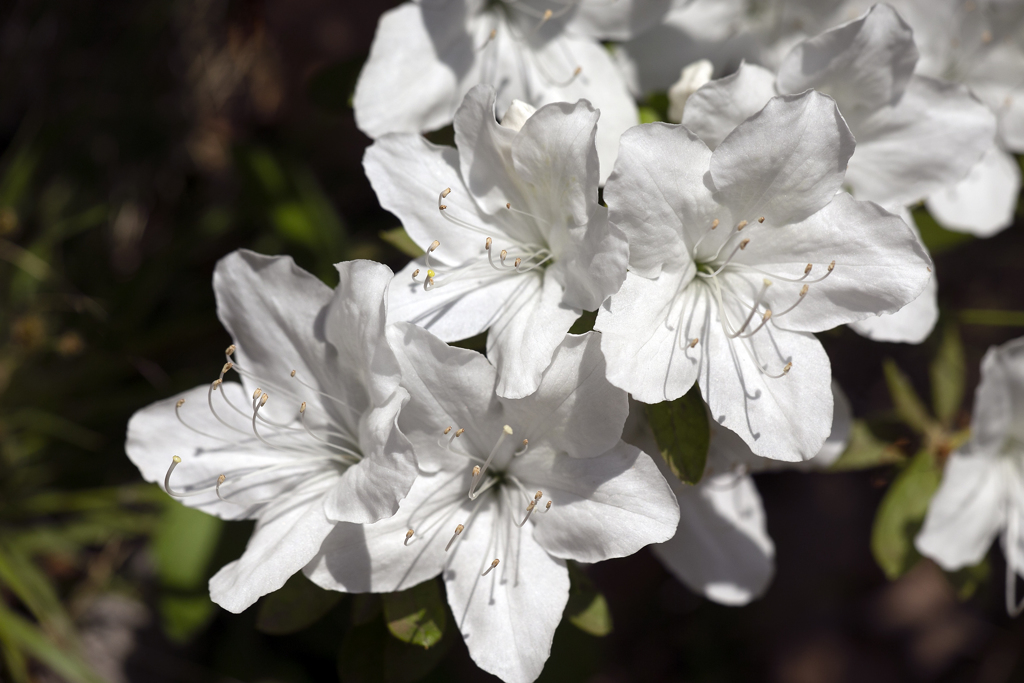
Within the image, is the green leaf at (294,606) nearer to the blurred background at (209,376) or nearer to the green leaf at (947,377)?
the blurred background at (209,376)

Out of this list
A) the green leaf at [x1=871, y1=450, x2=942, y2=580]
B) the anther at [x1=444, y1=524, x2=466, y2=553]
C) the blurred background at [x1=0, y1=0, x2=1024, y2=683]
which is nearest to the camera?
the anther at [x1=444, y1=524, x2=466, y2=553]

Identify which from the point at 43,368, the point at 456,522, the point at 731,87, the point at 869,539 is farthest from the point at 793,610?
the point at 43,368

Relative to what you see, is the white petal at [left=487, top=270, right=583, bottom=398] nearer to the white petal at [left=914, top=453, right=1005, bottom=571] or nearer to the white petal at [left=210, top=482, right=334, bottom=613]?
the white petal at [left=210, top=482, right=334, bottom=613]

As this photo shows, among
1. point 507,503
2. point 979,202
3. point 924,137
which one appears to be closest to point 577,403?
point 507,503

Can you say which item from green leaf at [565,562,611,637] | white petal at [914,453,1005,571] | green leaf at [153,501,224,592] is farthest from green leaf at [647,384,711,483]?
green leaf at [153,501,224,592]

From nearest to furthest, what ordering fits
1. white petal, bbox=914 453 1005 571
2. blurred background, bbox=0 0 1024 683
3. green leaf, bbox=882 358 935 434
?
white petal, bbox=914 453 1005 571 < green leaf, bbox=882 358 935 434 < blurred background, bbox=0 0 1024 683

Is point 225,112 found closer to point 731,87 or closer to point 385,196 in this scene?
point 385,196

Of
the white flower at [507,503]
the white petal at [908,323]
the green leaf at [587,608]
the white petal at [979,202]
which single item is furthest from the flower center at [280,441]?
the white petal at [979,202]
